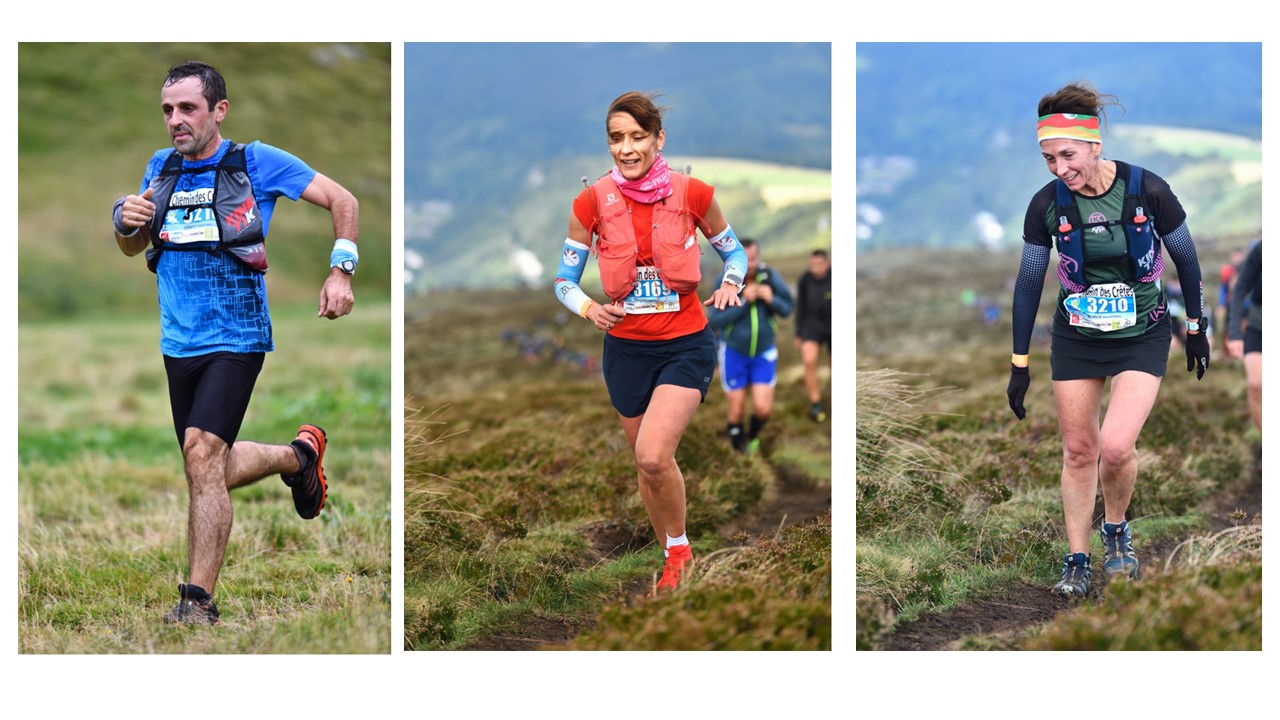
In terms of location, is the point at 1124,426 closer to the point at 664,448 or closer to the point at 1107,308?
the point at 1107,308

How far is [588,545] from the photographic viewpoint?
7.65 m

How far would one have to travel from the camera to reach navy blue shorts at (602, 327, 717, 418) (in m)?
6.32

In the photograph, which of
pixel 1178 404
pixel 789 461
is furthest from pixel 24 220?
pixel 1178 404

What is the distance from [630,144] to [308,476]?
265 centimetres

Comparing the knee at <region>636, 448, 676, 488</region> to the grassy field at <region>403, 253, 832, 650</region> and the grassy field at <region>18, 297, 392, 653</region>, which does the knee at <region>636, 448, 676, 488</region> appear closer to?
the grassy field at <region>403, 253, 832, 650</region>

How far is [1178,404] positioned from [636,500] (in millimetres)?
5297

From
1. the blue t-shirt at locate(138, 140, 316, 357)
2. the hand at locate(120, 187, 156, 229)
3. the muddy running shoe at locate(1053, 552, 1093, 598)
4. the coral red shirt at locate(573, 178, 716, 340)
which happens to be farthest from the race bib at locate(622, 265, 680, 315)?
the muddy running shoe at locate(1053, 552, 1093, 598)

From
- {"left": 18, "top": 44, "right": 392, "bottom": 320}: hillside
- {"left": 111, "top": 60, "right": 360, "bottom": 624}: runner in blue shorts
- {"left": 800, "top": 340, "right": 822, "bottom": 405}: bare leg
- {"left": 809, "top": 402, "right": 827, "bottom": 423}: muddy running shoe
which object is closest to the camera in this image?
{"left": 111, "top": 60, "right": 360, "bottom": 624}: runner in blue shorts

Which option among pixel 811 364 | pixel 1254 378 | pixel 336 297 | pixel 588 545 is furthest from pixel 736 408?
pixel 336 297

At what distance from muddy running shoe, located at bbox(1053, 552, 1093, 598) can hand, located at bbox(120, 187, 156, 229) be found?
5.09 m

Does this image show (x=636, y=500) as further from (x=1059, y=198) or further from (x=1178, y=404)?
(x=1178, y=404)

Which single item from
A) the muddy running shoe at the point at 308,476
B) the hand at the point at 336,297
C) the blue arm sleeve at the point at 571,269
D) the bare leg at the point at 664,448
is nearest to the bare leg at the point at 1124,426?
the bare leg at the point at 664,448

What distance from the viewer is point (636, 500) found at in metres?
8.37

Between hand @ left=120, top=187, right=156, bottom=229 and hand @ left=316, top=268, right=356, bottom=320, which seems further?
hand @ left=120, top=187, right=156, bottom=229
